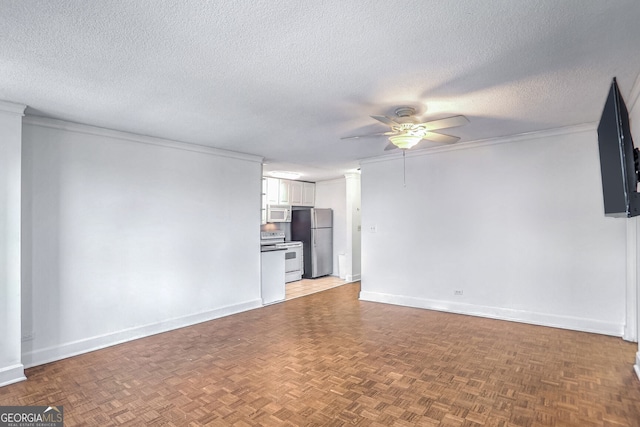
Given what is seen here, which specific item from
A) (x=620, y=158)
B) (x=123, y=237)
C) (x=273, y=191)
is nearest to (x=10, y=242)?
(x=123, y=237)

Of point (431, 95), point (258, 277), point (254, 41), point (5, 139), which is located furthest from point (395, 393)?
point (5, 139)

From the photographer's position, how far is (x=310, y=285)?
6965mm

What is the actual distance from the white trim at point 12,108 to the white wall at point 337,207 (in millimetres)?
5820

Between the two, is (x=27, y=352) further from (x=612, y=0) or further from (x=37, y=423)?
(x=612, y=0)

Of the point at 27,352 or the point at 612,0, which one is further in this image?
the point at 27,352

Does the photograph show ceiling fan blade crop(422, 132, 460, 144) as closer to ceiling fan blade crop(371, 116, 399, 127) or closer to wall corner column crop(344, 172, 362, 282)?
ceiling fan blade crop(371, 116, 399, 127)

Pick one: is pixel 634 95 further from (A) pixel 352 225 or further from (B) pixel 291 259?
(B) pixel 291 259

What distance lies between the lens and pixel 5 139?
283cm

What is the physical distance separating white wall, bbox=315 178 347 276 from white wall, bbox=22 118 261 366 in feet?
10.2

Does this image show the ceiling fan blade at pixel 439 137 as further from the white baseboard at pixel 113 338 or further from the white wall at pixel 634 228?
the white baseboard at pixel 113 338

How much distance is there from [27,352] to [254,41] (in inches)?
139

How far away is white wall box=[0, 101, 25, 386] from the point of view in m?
2.81

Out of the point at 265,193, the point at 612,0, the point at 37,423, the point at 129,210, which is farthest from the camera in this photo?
the point at 265,193

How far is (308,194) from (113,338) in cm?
524
